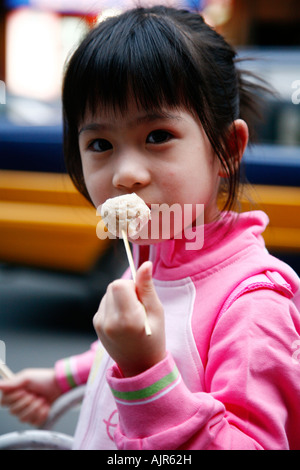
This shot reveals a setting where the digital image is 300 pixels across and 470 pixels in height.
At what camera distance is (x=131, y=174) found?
1022mm

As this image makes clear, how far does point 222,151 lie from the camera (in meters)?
1.15

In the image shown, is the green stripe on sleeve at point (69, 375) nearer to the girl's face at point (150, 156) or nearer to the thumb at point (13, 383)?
the thumb at point (13, 383)

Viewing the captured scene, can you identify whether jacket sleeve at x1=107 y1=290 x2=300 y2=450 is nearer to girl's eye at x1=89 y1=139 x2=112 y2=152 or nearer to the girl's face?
the girl's face

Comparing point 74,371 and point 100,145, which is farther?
point 74,371

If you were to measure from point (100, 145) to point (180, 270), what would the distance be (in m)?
0.29

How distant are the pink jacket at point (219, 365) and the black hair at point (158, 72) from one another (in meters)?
0.21

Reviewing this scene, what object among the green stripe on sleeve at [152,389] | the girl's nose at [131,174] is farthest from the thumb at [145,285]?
the girl's nose at [131,174]

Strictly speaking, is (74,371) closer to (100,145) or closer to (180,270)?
(180,270)

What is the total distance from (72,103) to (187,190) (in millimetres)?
322

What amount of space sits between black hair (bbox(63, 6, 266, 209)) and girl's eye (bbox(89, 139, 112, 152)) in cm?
6

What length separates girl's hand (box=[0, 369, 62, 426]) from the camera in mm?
1461

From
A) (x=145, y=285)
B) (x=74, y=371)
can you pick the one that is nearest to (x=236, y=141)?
(x=145, y=285)

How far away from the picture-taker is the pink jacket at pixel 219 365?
856 mm
